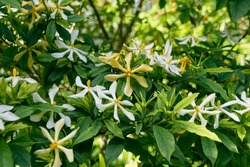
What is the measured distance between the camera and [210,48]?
5.86 ft

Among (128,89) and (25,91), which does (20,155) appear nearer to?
(25,91)

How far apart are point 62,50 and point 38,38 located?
0.08 metres

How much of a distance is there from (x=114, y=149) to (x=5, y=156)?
0.29 metres

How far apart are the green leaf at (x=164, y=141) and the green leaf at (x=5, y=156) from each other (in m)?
0.32

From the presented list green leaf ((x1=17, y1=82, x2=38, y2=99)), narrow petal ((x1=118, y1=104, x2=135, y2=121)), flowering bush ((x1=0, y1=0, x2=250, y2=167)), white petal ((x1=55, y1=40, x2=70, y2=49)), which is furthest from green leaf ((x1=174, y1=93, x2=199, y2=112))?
white petal ((x1=55, y1=40, x2=70, y2=49))

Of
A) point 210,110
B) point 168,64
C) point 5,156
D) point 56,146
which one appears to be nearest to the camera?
point 5,156

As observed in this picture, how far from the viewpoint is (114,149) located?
1.16 metres

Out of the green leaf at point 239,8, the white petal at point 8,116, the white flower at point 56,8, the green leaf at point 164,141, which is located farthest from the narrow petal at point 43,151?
the green leaf at point 239,8

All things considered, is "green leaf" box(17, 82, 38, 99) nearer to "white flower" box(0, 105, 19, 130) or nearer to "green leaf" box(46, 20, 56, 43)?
"white flower" box(0, 105, 19, 130)

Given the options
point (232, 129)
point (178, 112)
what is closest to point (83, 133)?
point (178, 112)

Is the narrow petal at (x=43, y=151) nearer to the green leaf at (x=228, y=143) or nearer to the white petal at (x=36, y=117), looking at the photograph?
the white petal at (x=36, y=117)

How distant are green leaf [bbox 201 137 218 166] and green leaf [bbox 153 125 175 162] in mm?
132

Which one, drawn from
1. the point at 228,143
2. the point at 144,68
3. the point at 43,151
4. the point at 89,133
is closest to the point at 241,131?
the point at 228,143

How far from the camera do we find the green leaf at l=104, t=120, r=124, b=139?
1.12 metres
